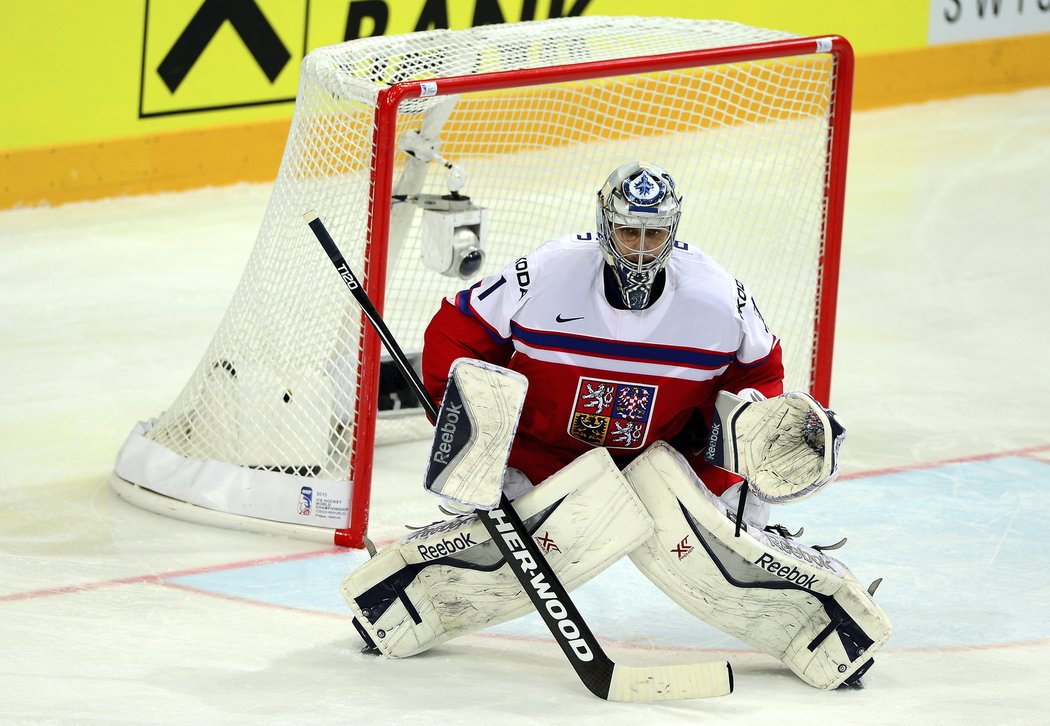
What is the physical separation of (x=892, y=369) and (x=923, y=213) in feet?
7.67

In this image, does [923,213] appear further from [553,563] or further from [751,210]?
[553,563]

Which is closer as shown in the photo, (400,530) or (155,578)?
(155,578)

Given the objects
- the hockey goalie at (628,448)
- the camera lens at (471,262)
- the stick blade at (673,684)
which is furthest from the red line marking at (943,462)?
the stick blade at (673,684)

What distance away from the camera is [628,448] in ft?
11.8

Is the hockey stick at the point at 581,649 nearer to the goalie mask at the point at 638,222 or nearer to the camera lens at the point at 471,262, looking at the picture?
the goalie mask at the point at 638,222

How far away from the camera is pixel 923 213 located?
27.0ft

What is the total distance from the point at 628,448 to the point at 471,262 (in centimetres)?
126

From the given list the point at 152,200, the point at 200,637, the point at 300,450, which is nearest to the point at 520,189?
the point at 300,450

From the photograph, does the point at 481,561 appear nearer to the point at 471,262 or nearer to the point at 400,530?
the point at 400,530

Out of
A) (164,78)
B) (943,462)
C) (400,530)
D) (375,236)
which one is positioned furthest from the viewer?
(164,78)

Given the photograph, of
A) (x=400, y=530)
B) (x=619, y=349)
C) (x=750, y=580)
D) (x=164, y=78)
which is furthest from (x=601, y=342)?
(x=164, y=78)

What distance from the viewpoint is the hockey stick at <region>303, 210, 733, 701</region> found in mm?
3385

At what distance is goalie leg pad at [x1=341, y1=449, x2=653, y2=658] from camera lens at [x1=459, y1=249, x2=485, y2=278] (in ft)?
4.21

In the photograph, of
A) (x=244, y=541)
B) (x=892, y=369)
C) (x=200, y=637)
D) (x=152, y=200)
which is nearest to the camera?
(x=200, y=637)
